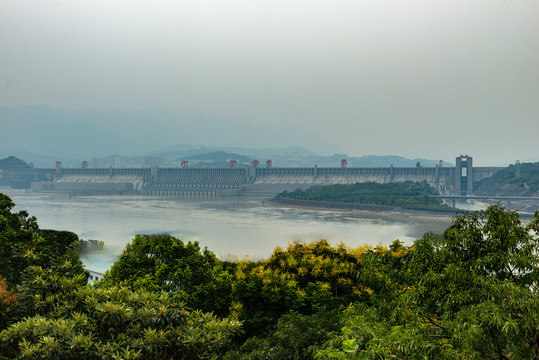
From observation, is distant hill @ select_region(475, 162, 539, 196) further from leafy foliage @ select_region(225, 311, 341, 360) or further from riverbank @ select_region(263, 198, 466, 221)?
leafy foliage @ select_region(225, 311, 341, 360)

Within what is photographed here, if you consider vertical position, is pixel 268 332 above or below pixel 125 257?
below

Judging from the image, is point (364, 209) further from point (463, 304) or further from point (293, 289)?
point (463, 304)

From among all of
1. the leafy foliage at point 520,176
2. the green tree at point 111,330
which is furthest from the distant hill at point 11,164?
the green tree at point 111,330

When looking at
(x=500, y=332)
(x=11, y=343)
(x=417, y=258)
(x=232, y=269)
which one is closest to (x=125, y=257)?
(x=232, y=269)

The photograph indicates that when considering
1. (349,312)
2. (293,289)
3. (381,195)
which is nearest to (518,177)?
(381,195)

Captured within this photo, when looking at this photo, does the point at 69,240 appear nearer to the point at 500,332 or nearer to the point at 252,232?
the point at 500,332

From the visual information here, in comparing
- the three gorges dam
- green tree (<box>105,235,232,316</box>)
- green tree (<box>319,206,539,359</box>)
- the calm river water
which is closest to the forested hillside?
the three gorges dam

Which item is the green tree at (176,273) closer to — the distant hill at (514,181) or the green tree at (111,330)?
the green tree at (111,330)
